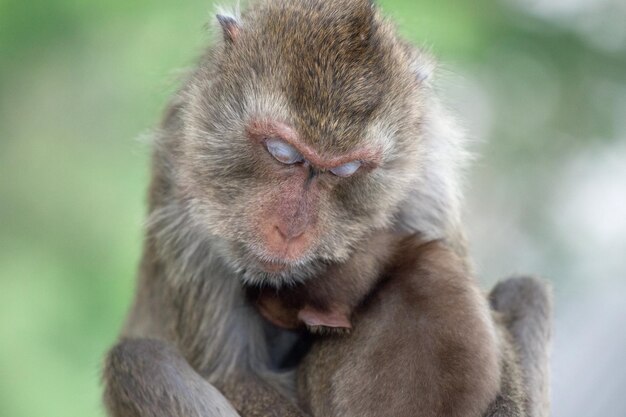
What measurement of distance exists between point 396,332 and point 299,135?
3.39 ft

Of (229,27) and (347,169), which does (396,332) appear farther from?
(229,27)

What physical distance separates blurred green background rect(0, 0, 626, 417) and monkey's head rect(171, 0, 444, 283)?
8.44 ft

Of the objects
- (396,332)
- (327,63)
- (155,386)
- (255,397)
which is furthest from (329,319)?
(327,63)

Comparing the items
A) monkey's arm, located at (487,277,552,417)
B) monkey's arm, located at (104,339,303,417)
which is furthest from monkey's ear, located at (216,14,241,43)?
monkey's arm, located at (487,277,552,417)

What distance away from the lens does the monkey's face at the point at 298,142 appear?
14.2 feet

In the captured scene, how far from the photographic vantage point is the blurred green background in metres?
8.32

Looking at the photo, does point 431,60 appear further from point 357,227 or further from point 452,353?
point 452,353

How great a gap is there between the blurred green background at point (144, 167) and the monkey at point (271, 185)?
2.12m

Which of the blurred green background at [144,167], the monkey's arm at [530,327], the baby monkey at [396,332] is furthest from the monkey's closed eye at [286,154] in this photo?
the blurred green background at [144,167]

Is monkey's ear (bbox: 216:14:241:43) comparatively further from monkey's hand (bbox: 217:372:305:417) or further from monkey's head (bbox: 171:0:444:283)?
monkey's hand (bbox: 217:372:305:417)

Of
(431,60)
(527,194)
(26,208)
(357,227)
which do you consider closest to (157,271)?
(357,227)

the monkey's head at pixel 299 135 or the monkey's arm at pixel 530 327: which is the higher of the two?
the monkey's head at pixel 299 135

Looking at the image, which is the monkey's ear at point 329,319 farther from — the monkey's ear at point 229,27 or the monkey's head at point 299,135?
the monkey's ear at point 229,27

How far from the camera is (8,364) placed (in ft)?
27.5
